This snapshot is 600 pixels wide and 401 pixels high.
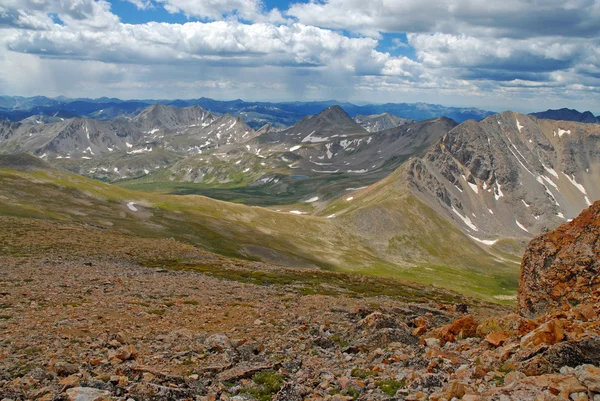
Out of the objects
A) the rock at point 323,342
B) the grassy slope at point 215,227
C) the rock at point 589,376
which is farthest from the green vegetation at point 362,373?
the grassy slope at point 215,227

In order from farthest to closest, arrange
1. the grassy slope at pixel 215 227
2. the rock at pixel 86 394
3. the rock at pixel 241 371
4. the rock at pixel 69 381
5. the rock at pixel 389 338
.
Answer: the grassy slope at pixel 215 227 → the rock at pixel 389 338 → the rock at pixel 241 371 → the rock at pixel 69 381 → the rock at pixel 86 394

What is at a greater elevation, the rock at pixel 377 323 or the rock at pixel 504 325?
the rock at pixel 504 325

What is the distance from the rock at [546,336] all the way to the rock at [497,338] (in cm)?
214

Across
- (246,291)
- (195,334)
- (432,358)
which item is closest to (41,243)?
(246,291)

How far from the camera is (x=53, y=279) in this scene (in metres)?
41.3

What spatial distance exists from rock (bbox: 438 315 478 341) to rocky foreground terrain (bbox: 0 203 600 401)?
0.27 feet

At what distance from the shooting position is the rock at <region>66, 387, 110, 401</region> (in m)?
14.5

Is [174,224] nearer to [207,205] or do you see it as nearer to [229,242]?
[229,242]

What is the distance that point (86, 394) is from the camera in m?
14.8

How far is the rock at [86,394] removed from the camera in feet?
47.5

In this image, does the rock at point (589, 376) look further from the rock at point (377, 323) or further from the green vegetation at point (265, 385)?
the rock at point (377, 323)

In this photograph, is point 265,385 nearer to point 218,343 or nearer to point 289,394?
point 289,394

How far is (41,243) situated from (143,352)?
52.4 meters

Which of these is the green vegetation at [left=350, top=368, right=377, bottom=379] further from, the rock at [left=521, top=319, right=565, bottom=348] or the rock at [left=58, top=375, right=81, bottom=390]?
the rock at [left=58, top=375, right=81, bottom=390]
